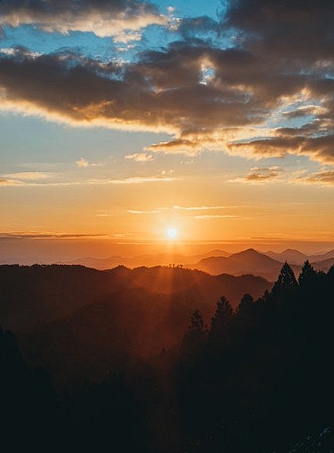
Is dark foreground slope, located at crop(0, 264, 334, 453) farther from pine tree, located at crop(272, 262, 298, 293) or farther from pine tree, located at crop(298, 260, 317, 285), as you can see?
pine tree, located at crop(272, 262, 298, 293)

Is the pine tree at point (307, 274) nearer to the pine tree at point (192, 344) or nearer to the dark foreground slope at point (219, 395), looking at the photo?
the dark foreground slope at point (219, 395)

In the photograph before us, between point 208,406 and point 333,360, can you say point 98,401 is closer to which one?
point 208,406

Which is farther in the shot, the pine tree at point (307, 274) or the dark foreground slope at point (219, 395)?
the pine tree at point (307, 274)

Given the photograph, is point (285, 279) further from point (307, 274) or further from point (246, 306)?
point (246, 306)

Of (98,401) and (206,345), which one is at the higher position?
(206,345)

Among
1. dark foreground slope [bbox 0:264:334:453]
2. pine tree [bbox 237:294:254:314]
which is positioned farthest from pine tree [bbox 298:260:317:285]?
pine tree [bbox 237:294:254:314]

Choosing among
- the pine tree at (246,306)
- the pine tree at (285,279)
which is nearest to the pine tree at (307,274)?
the pine tree at (285,279)

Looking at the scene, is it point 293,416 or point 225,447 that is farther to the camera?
point 225,447

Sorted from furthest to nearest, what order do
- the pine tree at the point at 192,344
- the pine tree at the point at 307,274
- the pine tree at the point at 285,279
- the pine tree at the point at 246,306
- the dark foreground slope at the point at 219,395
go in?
1. the pine tree at the point at 285,279
2. the pine tree at the point at 246,306
3. the pine tree at the point at 192,344
4. the pine tree at the point at 307,274
5. the dark foreground slope at the point at 219,395

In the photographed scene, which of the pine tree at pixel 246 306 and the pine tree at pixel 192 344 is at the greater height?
the pine tree at pixel 246 306

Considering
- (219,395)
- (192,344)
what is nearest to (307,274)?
(192,344)

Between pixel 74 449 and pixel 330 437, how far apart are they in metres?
36.9

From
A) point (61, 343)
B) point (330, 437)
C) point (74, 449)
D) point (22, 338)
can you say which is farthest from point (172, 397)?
point (22, 338)

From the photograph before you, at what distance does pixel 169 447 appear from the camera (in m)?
58.4
